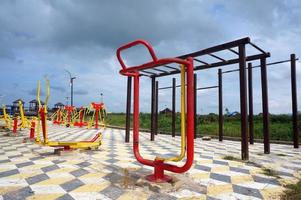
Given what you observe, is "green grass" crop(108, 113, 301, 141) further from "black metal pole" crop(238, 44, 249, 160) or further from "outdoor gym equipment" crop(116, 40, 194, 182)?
"outdoor gym equipment" crop(116, 40, 194, 182)

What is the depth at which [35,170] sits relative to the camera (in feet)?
13.5

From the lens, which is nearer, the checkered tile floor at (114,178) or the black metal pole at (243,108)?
the checkered tile floor at (114,178)

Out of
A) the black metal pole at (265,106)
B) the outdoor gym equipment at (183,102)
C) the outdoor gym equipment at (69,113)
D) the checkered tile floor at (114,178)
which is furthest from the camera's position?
the outdoor gym equipment at (69,113)

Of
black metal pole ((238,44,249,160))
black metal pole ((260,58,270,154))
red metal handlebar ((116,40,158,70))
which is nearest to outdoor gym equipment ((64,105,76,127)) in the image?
black metal pole ((260,58,270,154))

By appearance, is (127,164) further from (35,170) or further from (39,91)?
(39,91)

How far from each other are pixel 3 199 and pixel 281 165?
4910 millimetres

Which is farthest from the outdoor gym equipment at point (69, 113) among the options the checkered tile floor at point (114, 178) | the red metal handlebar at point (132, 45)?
the red metal handlebar at point (132, 45)

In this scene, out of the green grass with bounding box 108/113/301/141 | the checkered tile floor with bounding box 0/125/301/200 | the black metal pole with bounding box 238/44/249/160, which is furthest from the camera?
the green grass with bounding box 108/113/301/141

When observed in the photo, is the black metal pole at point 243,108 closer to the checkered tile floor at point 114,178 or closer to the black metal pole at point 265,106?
the checkered tile floor at point 114,178

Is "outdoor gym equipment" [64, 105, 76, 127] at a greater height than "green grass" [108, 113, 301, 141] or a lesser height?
greater

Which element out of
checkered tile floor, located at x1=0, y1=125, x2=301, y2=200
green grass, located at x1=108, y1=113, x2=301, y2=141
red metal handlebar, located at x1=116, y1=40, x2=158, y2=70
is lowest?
checkered tile floor, located at x1=0, y1=125, x2=301, y2=200

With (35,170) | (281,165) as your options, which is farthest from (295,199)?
(35,170)

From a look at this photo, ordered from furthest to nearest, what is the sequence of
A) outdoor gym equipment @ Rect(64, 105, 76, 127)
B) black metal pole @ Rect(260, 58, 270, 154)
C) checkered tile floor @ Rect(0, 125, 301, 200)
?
outdoor gym equipment @ Rect(64, 105, 76, 127) < black metal pole @ Rect(260, 58, 270, 154) < checkered tile floor @ Rect(0, 125, 301, 200)

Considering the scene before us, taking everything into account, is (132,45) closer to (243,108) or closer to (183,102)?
(183,102)
